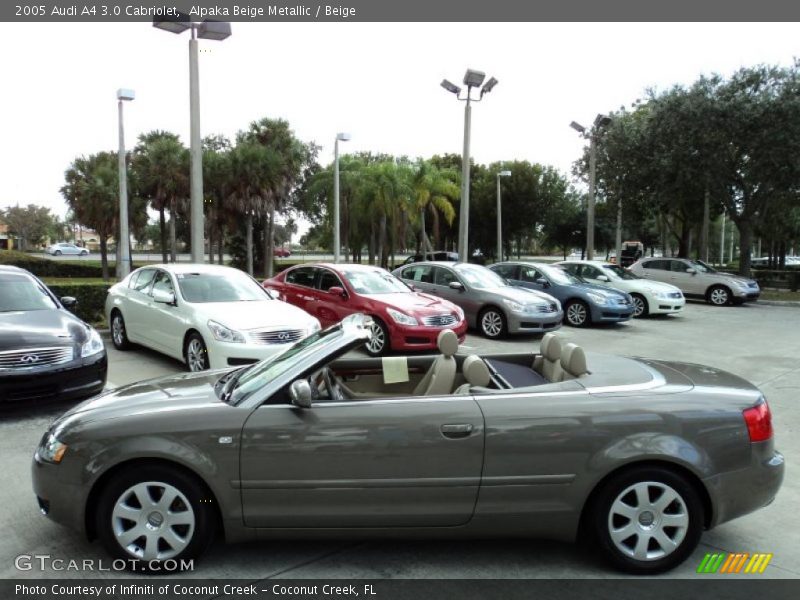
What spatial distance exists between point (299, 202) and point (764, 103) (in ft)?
96.2

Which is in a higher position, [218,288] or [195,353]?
[218,288]

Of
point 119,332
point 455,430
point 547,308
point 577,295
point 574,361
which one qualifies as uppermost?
point 574,361

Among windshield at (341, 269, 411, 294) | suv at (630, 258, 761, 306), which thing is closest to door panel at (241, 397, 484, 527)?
windshield at (341, 269, 411, 294)

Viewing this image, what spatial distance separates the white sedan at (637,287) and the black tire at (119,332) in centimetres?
1079

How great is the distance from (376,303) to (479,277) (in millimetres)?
3851

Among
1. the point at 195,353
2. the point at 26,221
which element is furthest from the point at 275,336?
the point at 26,221

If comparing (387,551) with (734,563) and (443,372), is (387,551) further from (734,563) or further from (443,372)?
(734,563)

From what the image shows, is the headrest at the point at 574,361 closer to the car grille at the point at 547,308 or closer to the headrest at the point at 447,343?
the headrest at the point at 447,343

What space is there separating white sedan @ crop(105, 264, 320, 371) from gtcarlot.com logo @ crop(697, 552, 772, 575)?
17.2 feet

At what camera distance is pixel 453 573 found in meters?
3.40

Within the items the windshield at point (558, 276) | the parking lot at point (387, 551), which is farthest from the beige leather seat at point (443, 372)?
the windshield at point (558, 276)

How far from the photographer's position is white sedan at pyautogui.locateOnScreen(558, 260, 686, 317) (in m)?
16.4

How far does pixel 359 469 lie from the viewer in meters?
3.30
